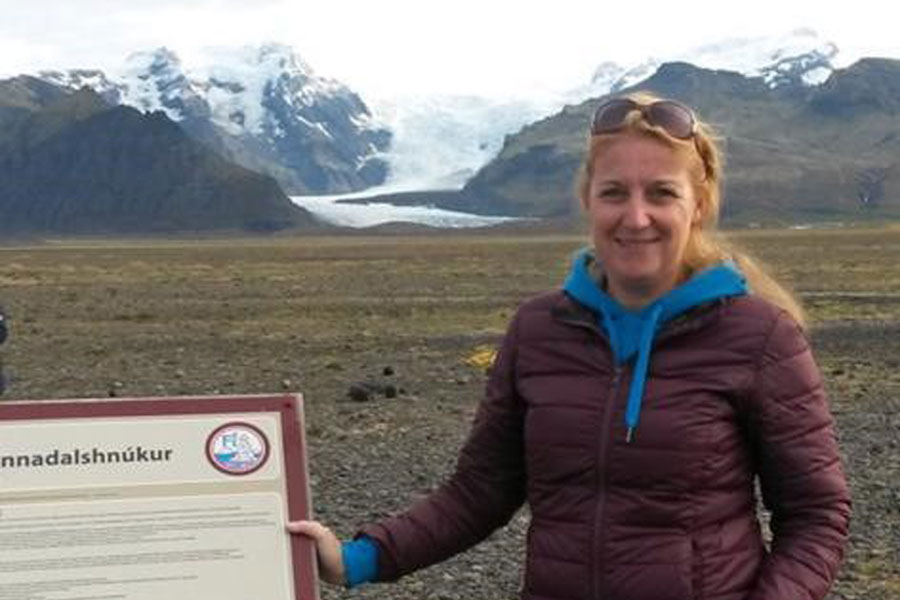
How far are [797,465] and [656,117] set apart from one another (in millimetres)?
908

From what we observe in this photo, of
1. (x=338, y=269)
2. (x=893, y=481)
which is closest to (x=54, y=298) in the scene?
(x=338, y=269)

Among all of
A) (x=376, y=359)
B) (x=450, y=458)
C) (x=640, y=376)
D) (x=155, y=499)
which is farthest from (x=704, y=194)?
(x=376, y=359)

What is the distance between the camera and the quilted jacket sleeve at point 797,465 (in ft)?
11.6

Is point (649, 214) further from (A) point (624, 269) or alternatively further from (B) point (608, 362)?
(B) point (608, 362)

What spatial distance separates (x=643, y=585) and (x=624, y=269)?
2.54ft

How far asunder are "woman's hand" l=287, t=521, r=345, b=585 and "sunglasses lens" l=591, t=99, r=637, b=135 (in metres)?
1.35

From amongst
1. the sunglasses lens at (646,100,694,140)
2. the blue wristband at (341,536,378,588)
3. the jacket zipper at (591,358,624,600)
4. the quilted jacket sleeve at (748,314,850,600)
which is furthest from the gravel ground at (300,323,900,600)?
the sunglasses lens at (646,100,694,140)

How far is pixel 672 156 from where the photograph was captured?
3.62 meters

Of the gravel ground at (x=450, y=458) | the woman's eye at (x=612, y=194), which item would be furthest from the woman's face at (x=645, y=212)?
the gravel ground at (x=450, y=458)

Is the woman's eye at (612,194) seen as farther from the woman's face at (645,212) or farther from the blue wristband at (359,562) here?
the blue wristband at (359,562)

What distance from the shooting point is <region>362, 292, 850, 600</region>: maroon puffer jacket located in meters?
3.55

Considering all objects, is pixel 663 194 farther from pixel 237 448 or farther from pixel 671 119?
pixel 237 448

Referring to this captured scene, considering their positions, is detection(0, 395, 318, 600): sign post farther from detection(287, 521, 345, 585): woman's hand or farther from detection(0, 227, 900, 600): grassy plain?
detection(0, 227, 900, 600): grassy plain

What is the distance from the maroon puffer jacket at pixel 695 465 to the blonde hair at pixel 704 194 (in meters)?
0.13
